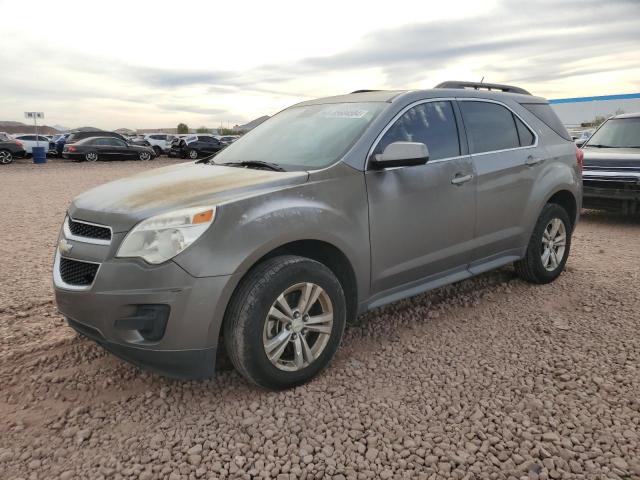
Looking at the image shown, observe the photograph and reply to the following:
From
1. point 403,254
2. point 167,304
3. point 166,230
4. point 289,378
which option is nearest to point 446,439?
point 289,378

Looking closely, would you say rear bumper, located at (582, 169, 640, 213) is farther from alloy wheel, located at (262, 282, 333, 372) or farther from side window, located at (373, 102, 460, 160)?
alloy wheel, located at (262, 282, 333, 372)

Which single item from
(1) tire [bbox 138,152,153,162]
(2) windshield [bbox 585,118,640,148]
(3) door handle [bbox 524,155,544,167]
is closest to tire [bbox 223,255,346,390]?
(3) door handle [bbox 524,155,544,167]

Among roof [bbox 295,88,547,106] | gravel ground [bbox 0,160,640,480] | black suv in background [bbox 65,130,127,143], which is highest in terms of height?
black suv in background [bbox 65,130,127,143]

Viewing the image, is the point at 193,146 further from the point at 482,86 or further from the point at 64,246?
the point at 64,246

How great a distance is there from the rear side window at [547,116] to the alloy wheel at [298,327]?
293 centimetres

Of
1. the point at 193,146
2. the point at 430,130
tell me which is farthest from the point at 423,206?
the point at 193,146

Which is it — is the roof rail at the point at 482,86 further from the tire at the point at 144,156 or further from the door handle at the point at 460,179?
the tire at the point at 144,156

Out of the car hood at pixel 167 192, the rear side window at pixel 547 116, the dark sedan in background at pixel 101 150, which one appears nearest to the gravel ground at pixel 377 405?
the car hood at pixel 167 192

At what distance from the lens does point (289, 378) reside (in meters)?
3.04

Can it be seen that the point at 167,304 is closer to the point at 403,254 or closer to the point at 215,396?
the point at 215,396

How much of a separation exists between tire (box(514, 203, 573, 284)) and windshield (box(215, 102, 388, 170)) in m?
2.07

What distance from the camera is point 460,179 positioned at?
390cm

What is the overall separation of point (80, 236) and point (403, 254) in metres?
2.01

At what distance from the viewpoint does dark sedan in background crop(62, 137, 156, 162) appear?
2503cm
